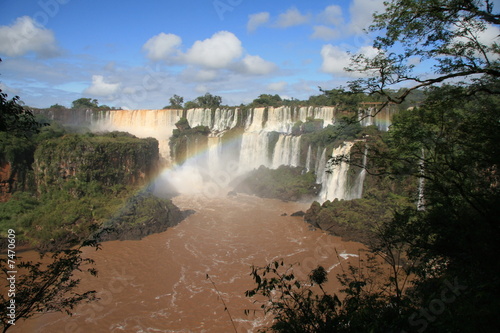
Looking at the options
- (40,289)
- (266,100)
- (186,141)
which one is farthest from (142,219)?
(266,100)

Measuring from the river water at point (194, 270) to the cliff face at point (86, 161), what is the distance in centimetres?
603

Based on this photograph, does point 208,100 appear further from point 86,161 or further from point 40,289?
point 40,289

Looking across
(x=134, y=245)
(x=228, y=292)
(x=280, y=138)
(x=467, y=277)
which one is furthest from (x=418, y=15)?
(x=280, y=138)

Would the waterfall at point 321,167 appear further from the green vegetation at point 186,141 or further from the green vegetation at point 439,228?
the green vegetation at point 439,228

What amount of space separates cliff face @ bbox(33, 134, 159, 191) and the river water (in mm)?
6026

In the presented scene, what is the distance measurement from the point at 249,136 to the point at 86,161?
15066 millimetres

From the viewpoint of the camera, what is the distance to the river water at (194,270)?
8.93 meters

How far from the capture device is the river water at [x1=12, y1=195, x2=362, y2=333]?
29.3ft

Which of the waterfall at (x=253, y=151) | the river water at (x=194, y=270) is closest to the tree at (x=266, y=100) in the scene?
the waterfall at (x=253, y=151)

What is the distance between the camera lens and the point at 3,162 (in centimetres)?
1780

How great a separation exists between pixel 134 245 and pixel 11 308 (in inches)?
410

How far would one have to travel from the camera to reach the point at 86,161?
19.0 m

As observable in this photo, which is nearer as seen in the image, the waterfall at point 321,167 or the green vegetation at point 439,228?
the green vegetation at point 439,228

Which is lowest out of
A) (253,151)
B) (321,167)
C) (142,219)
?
(142,219)
